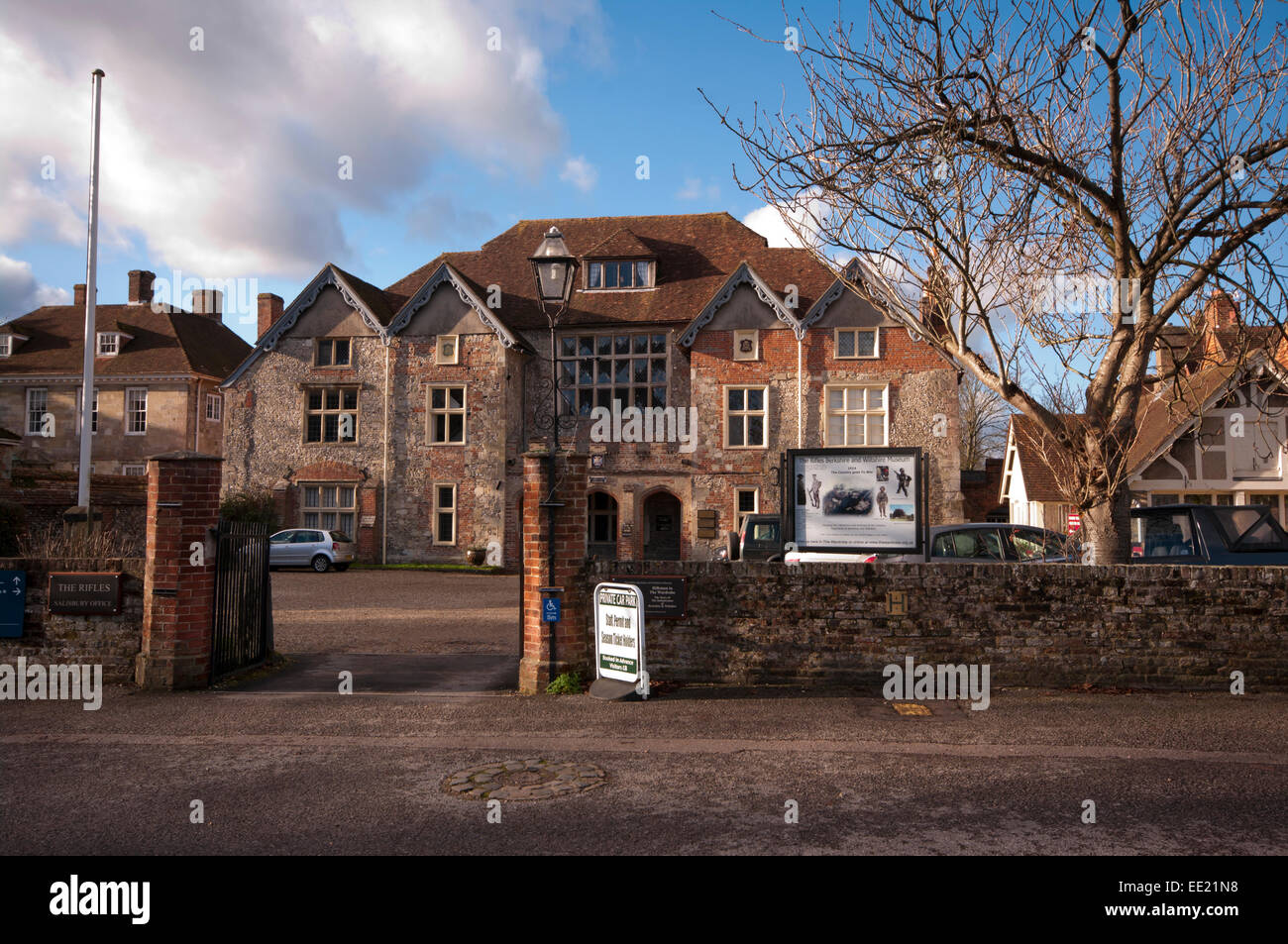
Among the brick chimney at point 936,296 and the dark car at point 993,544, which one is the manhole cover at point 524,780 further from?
the dark car at point 993,544

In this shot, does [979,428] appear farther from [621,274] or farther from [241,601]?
[241,601]

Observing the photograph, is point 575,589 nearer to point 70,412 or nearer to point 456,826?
point 456,826

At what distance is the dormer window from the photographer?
3303 cm

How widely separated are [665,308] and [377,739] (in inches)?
1006

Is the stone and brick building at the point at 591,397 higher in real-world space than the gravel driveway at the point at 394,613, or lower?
higher

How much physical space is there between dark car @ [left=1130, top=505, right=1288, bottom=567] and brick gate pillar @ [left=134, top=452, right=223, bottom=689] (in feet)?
37.6

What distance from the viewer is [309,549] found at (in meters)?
28.7

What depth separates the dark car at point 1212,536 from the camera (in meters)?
12.1

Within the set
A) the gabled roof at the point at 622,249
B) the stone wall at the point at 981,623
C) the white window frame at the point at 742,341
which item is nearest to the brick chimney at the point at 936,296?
the stone wall at the point at 981,623

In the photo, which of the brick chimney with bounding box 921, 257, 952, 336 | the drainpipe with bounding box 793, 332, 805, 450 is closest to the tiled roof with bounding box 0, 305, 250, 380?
the drainpipe with bounding box 793, 332, 805, 450

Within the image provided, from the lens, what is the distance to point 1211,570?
31.9 ft

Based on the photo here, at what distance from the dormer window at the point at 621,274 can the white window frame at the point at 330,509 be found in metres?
10.9

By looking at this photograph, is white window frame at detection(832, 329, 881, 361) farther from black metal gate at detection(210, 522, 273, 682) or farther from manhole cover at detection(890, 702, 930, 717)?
black metal gate at detection(210, 522, 273, 682)

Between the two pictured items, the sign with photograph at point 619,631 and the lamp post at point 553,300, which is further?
the lamp post at point 553,300
